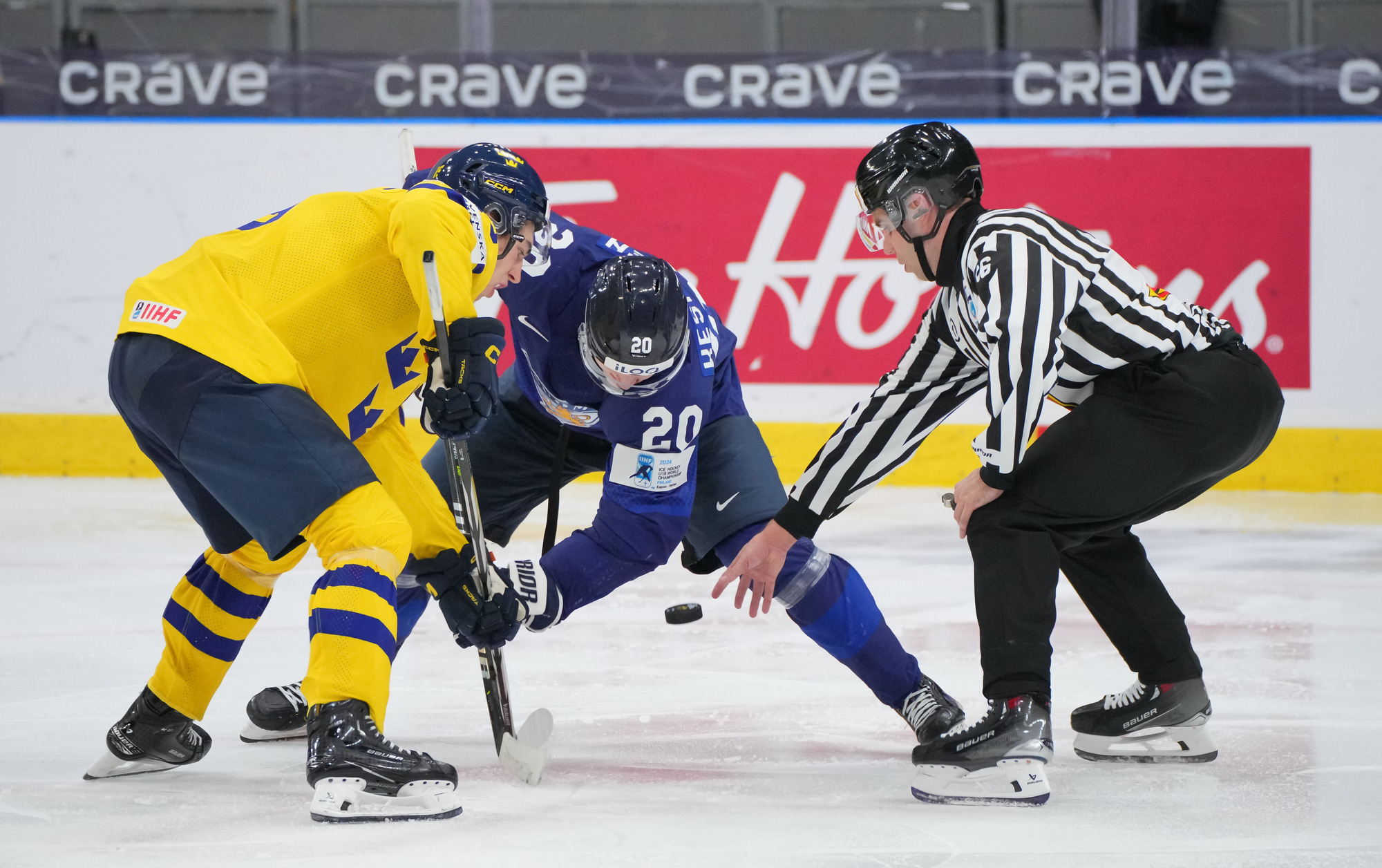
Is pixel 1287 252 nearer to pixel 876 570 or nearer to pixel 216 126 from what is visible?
pixel 876 570

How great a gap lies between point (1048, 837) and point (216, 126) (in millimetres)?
4958

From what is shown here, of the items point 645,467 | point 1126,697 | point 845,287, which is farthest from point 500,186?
point 845,287

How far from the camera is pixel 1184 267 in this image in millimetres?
5703

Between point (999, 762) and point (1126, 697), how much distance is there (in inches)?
17.2

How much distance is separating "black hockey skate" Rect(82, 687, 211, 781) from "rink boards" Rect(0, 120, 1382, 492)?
357 centimetres

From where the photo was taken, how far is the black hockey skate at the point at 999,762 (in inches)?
86.0

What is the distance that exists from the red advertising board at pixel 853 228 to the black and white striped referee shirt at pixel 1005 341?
3.18 meters

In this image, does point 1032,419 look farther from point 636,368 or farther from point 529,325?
point 529,325

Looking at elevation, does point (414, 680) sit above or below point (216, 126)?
below

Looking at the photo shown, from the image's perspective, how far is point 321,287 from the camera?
83.4 inches

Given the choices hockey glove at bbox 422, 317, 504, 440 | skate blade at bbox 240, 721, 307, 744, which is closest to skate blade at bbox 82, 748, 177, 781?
skate blade at bbox 240, 721, 307, 744

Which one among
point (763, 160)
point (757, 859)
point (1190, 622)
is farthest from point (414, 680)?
point (763, 160)

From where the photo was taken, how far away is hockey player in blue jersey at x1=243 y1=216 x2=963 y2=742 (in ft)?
7.55

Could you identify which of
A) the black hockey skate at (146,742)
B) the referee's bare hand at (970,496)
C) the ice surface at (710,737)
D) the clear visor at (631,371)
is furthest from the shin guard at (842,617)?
the black hockey skate at (146,742)
